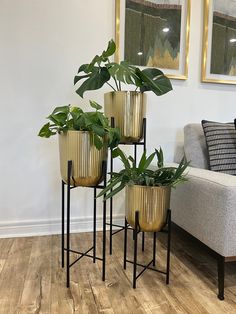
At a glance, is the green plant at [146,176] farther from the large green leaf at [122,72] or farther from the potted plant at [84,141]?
the large green leaf at [122,72]

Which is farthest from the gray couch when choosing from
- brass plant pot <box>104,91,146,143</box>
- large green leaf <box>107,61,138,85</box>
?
large green leaf <box>107,61,138,85</box>

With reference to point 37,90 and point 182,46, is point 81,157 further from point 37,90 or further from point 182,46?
point 182,46

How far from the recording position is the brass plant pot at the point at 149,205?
4.41ft

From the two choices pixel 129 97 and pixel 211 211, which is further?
pixel 129 97

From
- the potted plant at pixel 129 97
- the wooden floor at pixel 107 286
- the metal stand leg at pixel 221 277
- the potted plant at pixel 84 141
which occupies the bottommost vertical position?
the wooden floor at pixel 107 286

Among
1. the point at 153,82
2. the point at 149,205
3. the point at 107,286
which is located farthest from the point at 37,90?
the point at 107,286

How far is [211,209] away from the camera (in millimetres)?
1354

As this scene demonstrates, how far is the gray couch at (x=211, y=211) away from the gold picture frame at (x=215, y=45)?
3.53 feet

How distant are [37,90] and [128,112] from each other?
0.85 m

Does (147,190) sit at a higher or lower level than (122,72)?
lower

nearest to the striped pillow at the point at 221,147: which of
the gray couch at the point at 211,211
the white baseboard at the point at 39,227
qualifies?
the gray couch at the point at 211,211

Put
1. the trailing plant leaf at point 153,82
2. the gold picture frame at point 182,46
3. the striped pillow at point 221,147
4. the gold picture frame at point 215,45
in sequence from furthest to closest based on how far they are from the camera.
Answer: the gold picture frame at point 215,45
the gold picture frame at point 182,46
the striped pillow at point 221,147
the trailing plant leaf at point 153,82

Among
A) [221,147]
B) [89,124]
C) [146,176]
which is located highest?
[89,124]

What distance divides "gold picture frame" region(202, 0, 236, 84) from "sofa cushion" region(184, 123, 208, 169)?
21.1 inches
